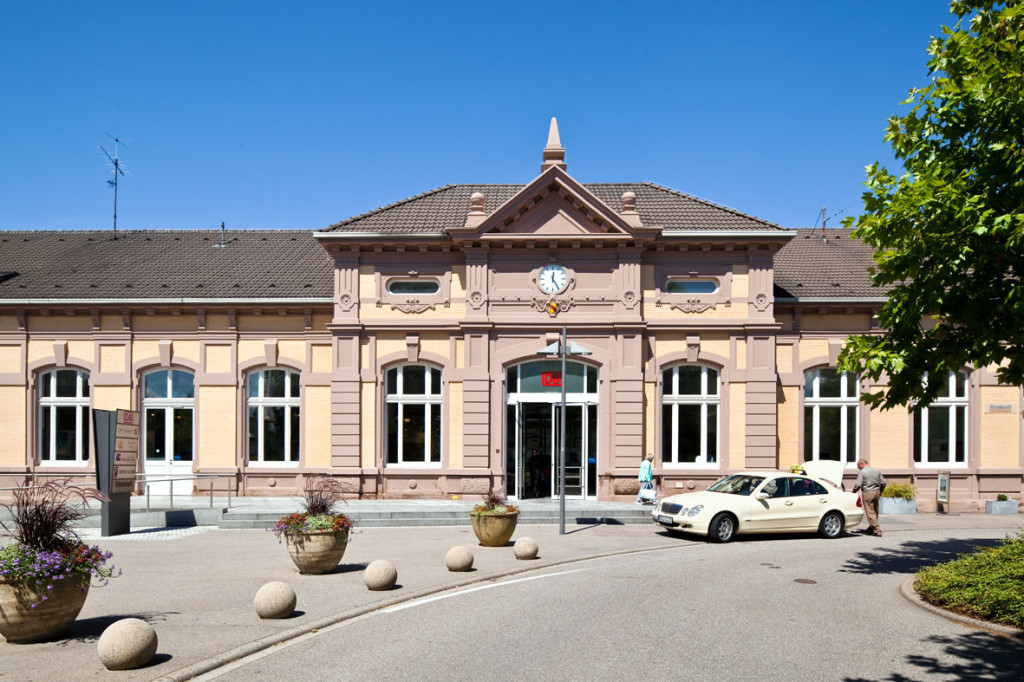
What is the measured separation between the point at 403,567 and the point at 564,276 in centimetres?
1181

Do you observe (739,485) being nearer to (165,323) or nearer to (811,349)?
(811,349)

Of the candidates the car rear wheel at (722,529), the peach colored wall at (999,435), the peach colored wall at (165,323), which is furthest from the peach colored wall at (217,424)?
the peach colored wall at (999,435)

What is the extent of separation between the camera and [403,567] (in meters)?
13.6

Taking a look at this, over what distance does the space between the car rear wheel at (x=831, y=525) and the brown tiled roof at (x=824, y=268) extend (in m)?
7.78

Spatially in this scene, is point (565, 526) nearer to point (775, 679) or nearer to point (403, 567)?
point (403, 567)

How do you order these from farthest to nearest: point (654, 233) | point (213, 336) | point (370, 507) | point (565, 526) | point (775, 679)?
point (213, 336) → point (654, 233) → point (370, 507) → point (565, 526) → point (775, 679)

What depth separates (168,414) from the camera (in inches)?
971

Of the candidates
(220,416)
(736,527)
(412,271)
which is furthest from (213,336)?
(736,527)

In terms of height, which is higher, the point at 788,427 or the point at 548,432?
the point at 788,427

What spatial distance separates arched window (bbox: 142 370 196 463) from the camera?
80.7 ft

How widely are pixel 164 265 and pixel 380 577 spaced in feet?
60.6

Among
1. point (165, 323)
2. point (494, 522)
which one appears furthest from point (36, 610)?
point (165, 323)

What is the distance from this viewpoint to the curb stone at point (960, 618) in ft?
30.9

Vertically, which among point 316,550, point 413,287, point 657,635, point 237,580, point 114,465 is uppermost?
point 413,287
